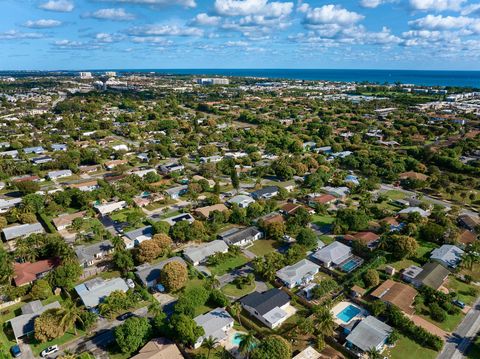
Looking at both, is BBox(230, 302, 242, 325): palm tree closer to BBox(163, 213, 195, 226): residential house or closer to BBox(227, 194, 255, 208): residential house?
BBox(163, 213, 195, 226): residential house

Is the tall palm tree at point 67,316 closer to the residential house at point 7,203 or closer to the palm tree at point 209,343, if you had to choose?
the palm tree at point 209,343

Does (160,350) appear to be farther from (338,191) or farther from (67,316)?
(338,191)

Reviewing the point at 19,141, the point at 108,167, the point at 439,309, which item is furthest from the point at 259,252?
the point at 19,141

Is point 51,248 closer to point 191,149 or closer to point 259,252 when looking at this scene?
point 259,252

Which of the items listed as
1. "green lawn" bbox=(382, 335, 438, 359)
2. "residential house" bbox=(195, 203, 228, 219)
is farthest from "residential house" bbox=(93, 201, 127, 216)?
"green lawn" bbox=(382, 335, 438, 359)

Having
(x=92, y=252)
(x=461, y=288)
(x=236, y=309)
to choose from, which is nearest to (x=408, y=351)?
(x=461, y=288)

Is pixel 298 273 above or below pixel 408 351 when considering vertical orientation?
above

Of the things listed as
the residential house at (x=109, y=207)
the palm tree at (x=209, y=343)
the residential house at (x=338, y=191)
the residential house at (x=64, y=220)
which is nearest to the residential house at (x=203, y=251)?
the palm tree at (x=209, y=343)
